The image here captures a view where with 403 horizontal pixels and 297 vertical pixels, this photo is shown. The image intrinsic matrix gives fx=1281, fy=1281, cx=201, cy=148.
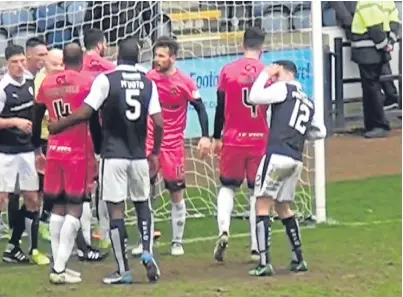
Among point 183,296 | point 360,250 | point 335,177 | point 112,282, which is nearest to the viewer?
point 183,296

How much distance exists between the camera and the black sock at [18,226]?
11.6m

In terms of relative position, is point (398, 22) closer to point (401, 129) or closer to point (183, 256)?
point (401, 129)

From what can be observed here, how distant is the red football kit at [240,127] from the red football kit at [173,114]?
366 mm

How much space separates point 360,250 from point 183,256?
1.59m

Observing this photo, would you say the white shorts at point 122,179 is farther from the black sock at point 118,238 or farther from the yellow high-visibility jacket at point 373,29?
the yellow high-visibility jacket at point 373,29

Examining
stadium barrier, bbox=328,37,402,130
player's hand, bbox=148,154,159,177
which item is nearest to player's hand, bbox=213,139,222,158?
player's hand, bbox=148,154,159,177

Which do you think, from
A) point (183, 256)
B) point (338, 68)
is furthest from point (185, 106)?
point (338, 68)

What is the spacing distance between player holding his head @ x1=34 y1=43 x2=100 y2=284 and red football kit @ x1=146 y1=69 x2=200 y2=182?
1.26 metres

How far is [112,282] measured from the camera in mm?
10188

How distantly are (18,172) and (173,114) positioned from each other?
4.95 feet

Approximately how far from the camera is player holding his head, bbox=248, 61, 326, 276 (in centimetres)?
1029

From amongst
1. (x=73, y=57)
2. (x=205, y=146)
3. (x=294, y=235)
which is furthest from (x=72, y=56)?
(x=294, y=235)

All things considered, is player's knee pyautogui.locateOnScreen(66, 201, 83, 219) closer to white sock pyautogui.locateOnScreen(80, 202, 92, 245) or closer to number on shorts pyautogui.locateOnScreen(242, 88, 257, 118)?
white sock pyautogui.locateOnScreen(80, 202, 92, 245)

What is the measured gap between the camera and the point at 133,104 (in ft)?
33.2
